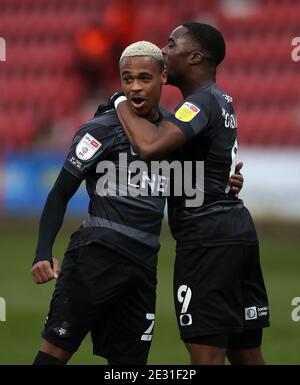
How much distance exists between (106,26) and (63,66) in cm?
150

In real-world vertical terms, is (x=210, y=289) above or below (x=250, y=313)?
above

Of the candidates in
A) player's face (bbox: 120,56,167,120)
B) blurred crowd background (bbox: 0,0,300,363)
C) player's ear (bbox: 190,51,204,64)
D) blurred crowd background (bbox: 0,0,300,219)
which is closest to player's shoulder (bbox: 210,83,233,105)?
player's ear (bbox: 190,51,204,64)

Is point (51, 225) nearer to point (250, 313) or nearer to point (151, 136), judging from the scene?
point (151, 136)

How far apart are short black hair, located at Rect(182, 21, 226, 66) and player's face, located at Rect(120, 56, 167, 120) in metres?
0.33

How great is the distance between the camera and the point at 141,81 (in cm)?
527

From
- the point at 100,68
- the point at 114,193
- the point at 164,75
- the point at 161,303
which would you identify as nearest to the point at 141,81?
the point at 164,75

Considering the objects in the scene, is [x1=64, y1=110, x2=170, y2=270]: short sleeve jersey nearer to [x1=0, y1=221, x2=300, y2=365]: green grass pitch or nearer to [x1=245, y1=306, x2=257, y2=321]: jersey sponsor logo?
[x1=245, y1=306, x2=257, y2=321]: jersey sponsor logo

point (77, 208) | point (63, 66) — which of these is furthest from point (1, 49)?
point (77, 208)

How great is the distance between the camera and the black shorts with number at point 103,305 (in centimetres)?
530

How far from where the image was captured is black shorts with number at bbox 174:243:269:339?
17.3 ft

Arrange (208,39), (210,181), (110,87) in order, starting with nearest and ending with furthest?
1. (210,181)
2. (208,39)
3. (110,87)

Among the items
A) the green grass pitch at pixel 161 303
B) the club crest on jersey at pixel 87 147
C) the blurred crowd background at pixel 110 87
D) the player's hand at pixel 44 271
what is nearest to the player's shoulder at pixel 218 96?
the club crest on jersey at pixel 87 147

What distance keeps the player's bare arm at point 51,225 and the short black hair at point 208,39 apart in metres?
1.04

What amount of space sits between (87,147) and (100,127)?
0.14 metres
